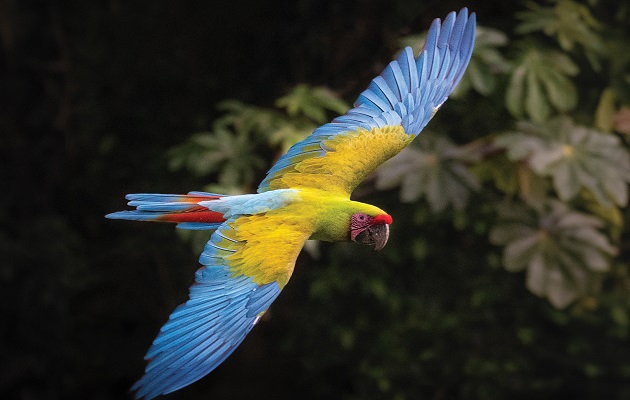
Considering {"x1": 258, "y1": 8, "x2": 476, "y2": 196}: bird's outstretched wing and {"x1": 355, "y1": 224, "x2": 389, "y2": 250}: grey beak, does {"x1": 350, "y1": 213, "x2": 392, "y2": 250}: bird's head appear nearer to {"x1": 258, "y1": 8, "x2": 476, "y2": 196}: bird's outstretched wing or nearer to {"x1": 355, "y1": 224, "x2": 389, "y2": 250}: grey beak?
{"x1": 355, "y1": 224, "x2": 389, "y2": 250}: grey beak

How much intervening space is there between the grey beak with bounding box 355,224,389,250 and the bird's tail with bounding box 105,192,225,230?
0.17m

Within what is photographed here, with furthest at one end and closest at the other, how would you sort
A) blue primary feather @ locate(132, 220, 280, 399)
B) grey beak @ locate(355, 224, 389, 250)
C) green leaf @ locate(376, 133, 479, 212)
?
green leaf @ locate(376, 133, 479, 212), grey beak @ locate(355, 224, 389, 250), blue primary feather @ locate(132, 220, 280, 399)

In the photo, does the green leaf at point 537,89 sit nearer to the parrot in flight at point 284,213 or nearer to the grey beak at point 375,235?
the parrot in flight at point 284,213

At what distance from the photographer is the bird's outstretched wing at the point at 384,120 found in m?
1.19

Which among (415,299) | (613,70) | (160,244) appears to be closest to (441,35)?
(613,70)

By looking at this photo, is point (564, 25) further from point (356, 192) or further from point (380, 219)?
point (380, 219)

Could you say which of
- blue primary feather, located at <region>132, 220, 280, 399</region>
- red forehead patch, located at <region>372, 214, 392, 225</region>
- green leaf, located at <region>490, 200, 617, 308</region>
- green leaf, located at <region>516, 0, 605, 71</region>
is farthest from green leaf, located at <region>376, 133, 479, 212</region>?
blue primary feather, located at <region>132, 220, 280, 399</region>

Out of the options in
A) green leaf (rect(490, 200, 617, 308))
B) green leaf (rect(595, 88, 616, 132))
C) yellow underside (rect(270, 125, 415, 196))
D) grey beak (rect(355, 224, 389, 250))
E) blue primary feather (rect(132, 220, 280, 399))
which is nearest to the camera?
blue primary feather (rect(132, 220, 280, 399))

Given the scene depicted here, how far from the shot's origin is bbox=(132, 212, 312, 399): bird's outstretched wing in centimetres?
84

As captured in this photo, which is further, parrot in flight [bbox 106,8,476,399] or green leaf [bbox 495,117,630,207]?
green leaf [bbox 495,117,630,207]

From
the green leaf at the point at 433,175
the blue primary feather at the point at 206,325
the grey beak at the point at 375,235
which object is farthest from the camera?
the green leaf at the point at 433,175

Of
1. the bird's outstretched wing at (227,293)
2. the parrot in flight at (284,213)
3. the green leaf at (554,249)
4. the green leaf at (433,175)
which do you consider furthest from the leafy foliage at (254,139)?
the bird's outstretched wing at (227,293)

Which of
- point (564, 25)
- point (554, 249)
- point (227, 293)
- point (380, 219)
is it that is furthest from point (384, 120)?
point (564, 25)

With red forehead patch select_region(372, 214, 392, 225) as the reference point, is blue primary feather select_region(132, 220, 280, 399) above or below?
below
